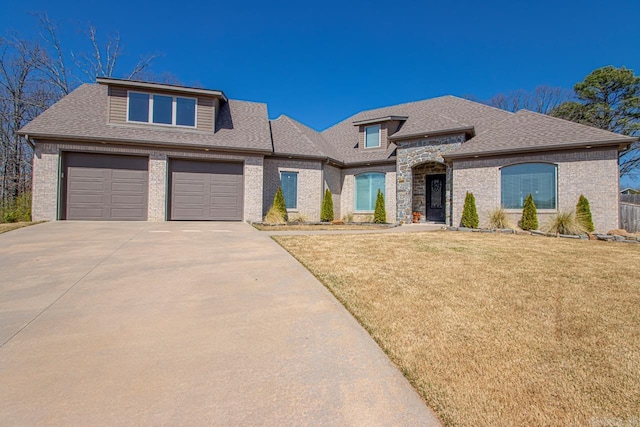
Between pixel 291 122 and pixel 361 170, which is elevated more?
pixel 291 122

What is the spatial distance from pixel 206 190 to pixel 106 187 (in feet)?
12.0

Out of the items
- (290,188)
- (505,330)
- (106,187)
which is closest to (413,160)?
(290,188)

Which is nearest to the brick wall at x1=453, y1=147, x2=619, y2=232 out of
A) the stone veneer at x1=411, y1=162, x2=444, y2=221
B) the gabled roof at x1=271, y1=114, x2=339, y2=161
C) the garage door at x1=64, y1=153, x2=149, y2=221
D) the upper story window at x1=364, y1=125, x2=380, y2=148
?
the stone veneer at x1=411, y1=162, x2=444, y2=221

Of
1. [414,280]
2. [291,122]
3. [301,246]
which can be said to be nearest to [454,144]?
[291,122]

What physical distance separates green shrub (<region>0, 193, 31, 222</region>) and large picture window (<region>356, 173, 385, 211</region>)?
45.6ft

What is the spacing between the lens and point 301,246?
6.20m

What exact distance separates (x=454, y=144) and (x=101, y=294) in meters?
13.4

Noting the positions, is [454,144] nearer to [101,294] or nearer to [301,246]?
[301,246]

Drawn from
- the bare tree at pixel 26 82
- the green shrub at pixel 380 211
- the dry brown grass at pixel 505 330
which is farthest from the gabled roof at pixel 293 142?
the bare tree at pixel 26 82

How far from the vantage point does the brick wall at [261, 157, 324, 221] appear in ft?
46.1

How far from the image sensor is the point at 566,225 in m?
9.55

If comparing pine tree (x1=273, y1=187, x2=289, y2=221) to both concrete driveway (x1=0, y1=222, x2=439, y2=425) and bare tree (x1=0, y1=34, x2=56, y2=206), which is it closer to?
concrete driveway (x1=0, y1=222, x2=439, y2=425)

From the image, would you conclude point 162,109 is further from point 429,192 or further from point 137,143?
point 429,192

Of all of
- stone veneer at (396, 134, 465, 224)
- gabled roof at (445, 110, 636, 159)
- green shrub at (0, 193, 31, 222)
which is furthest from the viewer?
stone veneer at (396, 134, 465, 224)
